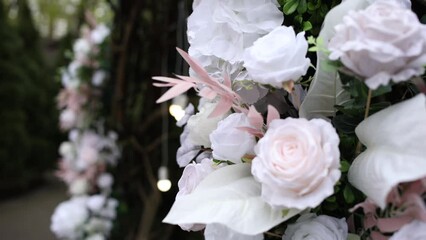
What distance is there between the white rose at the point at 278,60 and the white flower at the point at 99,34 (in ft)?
6.79

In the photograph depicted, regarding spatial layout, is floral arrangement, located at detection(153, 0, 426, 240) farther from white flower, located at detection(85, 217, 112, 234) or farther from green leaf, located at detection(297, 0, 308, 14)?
white flower, located at detection(85, 217, 112, 234)

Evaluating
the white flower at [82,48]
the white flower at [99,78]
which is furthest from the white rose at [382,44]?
the white flower at [82,48]

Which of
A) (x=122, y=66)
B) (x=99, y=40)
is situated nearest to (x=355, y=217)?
(x=122, y=66)

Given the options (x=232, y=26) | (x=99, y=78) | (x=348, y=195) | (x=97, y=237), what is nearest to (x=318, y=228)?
(x=348, y=195)

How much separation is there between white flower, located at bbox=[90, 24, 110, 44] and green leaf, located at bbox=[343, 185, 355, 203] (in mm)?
2127

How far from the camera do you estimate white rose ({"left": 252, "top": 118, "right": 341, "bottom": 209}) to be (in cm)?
44

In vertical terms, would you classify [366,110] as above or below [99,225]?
above

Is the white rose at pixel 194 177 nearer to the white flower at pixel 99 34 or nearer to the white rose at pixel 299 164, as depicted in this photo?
the white rose at pixel 299 164

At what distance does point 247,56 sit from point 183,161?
9.9 inches

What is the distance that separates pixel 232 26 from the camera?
0.60 meters

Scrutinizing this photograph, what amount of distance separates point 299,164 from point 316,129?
0.04 m

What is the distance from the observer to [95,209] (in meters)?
2.21

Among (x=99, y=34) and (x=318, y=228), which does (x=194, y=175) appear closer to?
(x=318, y=228)

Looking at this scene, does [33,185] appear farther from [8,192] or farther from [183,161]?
[183,161]
